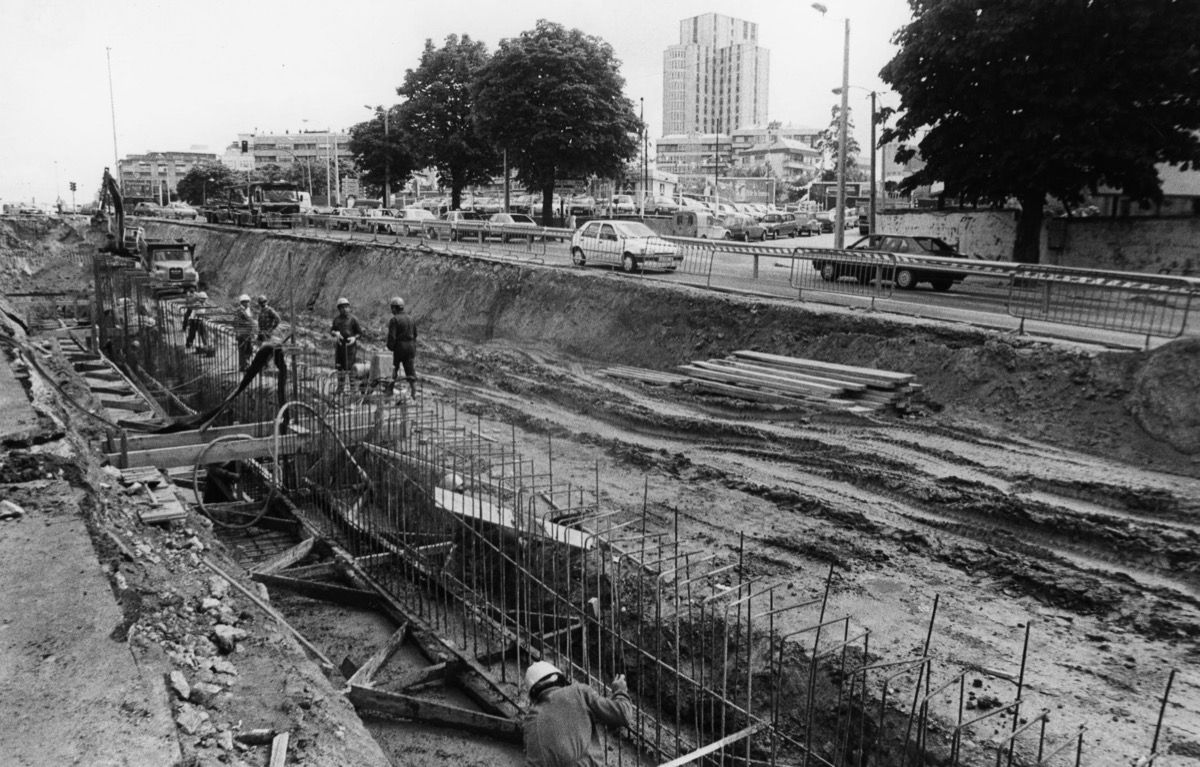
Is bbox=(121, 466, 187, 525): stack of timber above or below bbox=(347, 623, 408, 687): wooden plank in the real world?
above

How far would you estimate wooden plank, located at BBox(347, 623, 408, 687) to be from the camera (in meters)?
7.41

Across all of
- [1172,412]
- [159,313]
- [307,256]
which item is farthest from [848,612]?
[307,256]

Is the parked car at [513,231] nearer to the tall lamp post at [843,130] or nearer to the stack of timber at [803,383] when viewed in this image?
the tall lamp post at [843,130]

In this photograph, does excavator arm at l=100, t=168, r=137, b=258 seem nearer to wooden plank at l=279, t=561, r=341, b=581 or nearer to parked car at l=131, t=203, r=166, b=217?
wooden plank at l=279, t=561, r=341, b=581

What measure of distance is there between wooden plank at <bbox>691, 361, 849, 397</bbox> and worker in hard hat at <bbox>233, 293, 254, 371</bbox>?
8.05m

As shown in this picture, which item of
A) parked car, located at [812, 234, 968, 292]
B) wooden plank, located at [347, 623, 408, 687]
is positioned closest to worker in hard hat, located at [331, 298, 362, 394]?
wooden plank, located at [347, 623, 408, 687]

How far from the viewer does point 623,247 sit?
878 inches

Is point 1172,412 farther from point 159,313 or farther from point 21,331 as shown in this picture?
point 21,331

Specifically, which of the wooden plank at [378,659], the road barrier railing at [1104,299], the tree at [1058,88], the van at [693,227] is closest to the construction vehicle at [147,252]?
the wooden plank at [378,659]

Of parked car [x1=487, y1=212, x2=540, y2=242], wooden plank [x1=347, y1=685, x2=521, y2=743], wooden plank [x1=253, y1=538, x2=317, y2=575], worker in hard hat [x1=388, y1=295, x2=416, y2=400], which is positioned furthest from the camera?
parked car [x1=487, y1=212, x2=540, y2=242]

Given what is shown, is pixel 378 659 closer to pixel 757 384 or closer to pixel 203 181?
pixel 757 384

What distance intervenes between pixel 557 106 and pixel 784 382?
80.3 ft

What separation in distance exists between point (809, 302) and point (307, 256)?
22.4m

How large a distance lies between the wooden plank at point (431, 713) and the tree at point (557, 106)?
29.8 m
